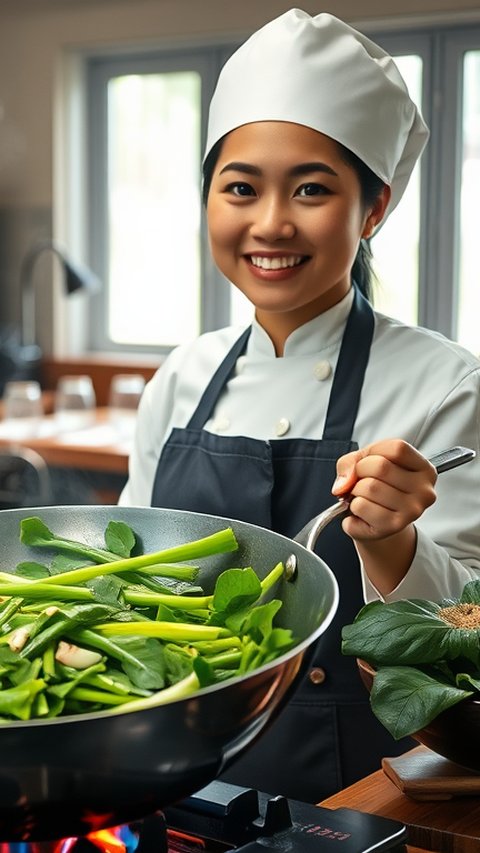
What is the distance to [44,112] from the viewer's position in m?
4.93

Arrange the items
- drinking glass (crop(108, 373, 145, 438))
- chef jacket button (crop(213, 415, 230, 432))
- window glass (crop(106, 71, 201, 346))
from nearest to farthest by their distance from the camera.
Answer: chef jacket button (crop(213, 415, 230, 432))
drinking glass (crop(108, 373, 145, 438))
window glass (crop(106, 71, 201, 346))

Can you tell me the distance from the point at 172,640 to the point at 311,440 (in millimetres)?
709

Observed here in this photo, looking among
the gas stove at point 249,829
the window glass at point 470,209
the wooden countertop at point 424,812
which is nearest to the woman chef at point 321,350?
the wooden countertop at point 424,812

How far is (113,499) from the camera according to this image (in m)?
3.96

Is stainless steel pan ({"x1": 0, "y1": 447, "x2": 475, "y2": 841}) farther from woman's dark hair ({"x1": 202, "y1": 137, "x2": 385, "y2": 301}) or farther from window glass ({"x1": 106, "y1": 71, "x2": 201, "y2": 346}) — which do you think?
window glass ({"x1": 106, "y1": 71, "x2": 201, "y2": 346})

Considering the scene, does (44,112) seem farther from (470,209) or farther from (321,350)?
(321,350)

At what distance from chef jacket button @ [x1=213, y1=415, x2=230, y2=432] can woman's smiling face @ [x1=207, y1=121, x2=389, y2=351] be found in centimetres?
20

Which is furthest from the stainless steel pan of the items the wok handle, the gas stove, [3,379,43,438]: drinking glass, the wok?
[3,379,43,438]: drinking glass

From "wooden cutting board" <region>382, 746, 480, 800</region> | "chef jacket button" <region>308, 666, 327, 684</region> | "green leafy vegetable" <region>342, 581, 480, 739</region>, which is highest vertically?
"green leafy vegetable" <region>342, 581, 480, 739</region>

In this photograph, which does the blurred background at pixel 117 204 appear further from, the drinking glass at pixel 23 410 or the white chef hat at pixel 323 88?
the white chef hat at pixel 323 88

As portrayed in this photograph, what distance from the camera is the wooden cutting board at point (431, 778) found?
42.6 inches

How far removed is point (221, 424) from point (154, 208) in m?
3.42

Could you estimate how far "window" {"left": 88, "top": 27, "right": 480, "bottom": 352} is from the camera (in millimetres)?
4168

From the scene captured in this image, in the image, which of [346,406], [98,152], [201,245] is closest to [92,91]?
[98,152]
